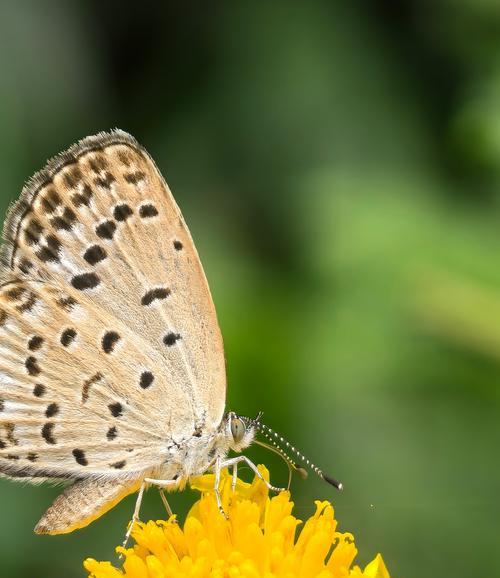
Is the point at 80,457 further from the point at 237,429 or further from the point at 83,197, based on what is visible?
the point at 83,197

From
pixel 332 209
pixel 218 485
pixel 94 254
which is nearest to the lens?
pixel 218 485

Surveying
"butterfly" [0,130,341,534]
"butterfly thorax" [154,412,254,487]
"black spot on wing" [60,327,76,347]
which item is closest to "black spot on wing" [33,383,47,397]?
"butterfly" [0,130,341,534]

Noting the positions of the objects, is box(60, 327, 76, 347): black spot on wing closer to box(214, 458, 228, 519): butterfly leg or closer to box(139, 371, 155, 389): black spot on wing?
box(139, 371, 155, 389): black spot on wing

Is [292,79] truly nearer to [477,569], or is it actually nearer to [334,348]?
[334,348]

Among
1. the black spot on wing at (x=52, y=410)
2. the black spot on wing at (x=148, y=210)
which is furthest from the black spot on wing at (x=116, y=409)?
the black spot on wing at (x=148, y=210)

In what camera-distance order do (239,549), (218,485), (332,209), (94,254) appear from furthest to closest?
1. (332,209)
2. (94,254)
3. (218,485)
4. (239,549)

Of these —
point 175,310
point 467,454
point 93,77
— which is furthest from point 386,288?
point 93,77

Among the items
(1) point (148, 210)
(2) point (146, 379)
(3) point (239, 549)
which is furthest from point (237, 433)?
(1) point (148, 210)
